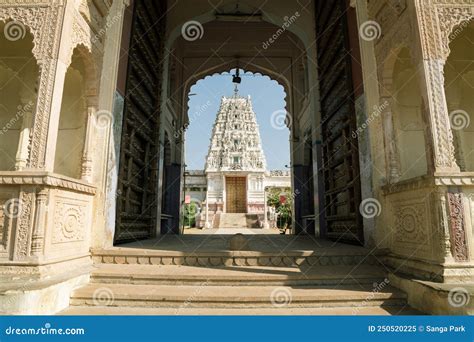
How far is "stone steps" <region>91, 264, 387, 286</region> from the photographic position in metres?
3.61

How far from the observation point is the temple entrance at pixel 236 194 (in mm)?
34375

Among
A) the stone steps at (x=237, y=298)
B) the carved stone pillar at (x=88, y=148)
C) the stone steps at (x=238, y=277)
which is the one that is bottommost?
the stone steps at (x=237, y=298)

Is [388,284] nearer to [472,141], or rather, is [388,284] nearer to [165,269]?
[165,269]

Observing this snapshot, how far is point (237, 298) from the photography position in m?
3.18

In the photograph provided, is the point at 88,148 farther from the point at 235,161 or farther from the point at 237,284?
the point at 235,161

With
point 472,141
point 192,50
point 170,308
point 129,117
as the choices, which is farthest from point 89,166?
point 192,50

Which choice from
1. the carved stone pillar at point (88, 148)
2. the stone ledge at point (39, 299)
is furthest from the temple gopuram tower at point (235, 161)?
the stone ledge at point (39, 299)

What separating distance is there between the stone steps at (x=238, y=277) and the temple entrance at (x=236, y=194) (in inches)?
1187

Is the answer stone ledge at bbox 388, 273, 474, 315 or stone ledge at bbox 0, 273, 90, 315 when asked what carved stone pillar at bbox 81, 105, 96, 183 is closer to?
stone ledge at bbox 0, 273, 90, 315

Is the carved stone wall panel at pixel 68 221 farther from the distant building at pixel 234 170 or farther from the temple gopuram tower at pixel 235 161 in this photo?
the temple gopuram tower at pixel 235 161

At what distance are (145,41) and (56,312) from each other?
554 centimetres

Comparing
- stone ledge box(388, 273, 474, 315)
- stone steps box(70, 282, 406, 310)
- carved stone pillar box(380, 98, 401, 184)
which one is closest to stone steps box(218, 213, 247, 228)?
carved stone pillar box(380, 98, 401, 184)

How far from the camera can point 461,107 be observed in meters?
5.29

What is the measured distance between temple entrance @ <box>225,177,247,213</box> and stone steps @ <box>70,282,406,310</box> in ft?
100
